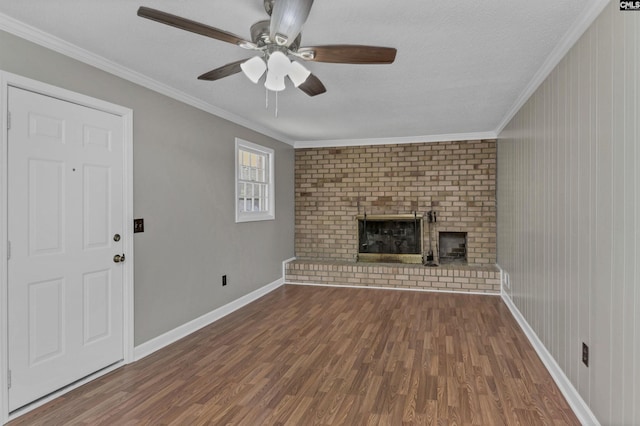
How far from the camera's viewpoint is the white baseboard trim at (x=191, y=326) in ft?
10.4

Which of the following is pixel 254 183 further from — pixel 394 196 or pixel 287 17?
pixel 287 17

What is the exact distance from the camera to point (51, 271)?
245cm

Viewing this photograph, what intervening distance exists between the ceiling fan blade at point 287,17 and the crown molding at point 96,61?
1622 mm

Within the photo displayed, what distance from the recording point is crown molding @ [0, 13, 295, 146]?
223 centimetres

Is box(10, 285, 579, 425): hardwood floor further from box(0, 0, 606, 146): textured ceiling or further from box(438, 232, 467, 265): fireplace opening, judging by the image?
box(0, 0, 606, 146): textured ceiling

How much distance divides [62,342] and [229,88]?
2.42m

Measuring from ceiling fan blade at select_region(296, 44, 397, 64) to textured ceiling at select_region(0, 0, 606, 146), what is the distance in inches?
10.2

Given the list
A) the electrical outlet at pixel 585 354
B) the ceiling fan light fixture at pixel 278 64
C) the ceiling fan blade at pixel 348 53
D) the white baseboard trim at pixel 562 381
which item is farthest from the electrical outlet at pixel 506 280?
the ceiling fan light fixture at pixel 278 64

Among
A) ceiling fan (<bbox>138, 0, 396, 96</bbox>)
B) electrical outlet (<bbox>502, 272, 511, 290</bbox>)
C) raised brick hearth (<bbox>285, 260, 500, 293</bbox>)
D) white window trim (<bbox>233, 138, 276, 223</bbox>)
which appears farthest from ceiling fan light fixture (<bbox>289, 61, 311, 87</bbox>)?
raised brick hearth (<bbox>285, 260, 500, 293</bbox>)

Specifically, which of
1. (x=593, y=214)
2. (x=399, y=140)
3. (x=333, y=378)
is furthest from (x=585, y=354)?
(x=399, y=140)

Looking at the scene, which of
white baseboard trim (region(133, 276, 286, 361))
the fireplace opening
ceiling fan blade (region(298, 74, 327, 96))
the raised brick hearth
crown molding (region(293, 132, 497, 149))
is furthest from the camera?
the fireplace opening

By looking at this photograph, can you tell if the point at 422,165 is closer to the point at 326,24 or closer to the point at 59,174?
the point at 326,24

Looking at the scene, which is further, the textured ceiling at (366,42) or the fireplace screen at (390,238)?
the fireplace screen at (390,238)
